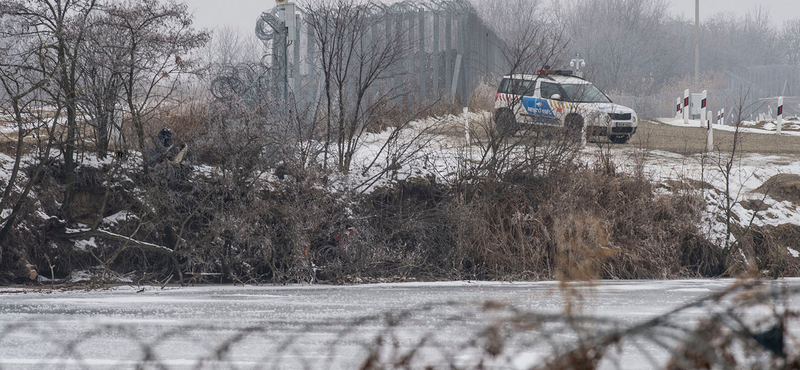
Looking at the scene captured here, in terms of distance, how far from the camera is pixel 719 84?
Result: 81688mm

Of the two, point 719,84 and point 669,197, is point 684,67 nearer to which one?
point 719,84

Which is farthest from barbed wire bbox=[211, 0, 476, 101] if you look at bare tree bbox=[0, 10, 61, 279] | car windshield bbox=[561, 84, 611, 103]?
car windshield bbox=[561, 84, 611, 103]

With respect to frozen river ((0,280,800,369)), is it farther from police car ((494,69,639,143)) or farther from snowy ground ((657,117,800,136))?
snowy ground ((657,117,800,136))

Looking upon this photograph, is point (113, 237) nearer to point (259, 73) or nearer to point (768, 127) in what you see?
point (259, 73)

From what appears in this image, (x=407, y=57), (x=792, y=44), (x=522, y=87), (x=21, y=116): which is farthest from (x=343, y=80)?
(x=792, y=44)

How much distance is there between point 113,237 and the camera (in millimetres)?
11883

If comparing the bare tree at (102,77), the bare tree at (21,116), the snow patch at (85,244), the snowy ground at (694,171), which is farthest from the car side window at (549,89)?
the bare tree at (21,116)

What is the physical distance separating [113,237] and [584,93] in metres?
9.21

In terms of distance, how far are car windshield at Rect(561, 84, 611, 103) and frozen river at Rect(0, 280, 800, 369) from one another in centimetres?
447

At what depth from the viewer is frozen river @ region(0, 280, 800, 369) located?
6.07 metres

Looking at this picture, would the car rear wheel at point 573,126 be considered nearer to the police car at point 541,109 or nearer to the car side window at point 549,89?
the police car at point 541,109

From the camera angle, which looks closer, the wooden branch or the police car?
the wooden branch

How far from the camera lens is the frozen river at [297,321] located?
607 centimetres

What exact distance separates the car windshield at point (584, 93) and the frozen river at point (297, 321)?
176 inches
